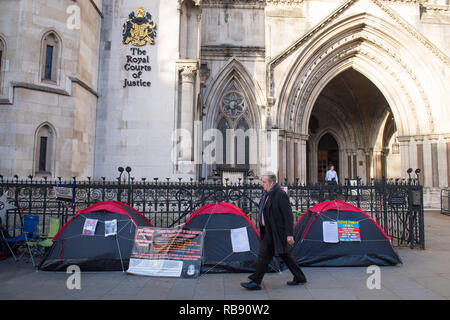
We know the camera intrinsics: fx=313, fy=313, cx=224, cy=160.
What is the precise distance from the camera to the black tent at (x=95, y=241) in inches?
229

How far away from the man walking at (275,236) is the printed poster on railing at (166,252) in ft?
3.86

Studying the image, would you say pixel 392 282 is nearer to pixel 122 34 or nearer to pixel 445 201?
pixel 122 34

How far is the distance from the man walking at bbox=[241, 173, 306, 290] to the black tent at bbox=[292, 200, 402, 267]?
4.41ft

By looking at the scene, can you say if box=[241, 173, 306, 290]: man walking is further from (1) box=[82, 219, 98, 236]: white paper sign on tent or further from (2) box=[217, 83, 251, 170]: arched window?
(2) box=[217, 83, 251, 170]: arched window

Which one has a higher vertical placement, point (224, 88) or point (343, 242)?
point (224, 88)

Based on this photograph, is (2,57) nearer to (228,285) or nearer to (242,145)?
(228,285)

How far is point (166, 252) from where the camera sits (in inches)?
224

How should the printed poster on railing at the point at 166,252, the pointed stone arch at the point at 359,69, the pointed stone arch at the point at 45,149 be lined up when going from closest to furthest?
the printed poster on railing at the point at 166,252 < the pointed stone arch at the point at 45,149 < the pointed stone arch at the point at 359,69

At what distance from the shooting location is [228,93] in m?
18.6

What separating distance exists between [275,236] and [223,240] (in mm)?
1388

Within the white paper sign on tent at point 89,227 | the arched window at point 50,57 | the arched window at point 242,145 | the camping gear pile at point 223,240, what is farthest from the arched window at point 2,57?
the arched window at point 242,145

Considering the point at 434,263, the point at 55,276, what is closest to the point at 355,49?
the point at 434,263

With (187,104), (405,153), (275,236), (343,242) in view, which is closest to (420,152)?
(405,153)

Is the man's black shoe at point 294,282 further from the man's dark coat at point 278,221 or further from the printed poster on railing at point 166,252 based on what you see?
the printed poster on railing at point 166,252
